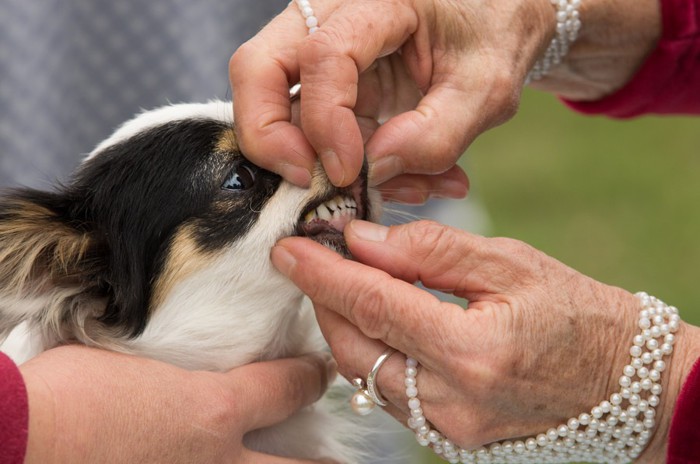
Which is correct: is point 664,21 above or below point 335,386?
above

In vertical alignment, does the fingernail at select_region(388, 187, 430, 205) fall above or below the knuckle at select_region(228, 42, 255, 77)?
below

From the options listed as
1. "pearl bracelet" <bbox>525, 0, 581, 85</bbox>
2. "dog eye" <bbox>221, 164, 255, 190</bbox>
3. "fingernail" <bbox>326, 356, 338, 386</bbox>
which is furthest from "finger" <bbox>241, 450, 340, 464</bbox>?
"pearl bracelet" <bbox>525, 0, 581, 85</bbox>

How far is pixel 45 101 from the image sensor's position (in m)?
2.27

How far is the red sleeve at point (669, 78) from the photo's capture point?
2000 millimetres

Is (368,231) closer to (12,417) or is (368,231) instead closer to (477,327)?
(477,327)

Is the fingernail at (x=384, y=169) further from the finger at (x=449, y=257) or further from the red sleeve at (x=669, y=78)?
the red sleeve at (x=669, y=78)

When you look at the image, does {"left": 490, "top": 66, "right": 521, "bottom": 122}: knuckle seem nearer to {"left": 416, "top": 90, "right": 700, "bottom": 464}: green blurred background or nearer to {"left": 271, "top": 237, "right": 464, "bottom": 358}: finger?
{"left": 271, "top": 237, "right": 464, "bottom": 358}: finger

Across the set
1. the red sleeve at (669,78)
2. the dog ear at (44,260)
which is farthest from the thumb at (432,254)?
the red sleeve at (669,78)

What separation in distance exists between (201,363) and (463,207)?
4.26 feet

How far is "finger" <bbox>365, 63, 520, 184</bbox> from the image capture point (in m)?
1.55

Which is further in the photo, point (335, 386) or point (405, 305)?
point (335, 386)

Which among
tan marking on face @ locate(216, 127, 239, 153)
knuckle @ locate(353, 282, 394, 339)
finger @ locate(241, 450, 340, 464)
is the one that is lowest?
finger @ locate(241, 450, 340, 464)

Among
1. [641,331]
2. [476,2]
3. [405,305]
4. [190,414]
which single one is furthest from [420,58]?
[190,414]

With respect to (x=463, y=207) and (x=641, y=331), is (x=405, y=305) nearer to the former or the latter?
(x=641, y=331)
